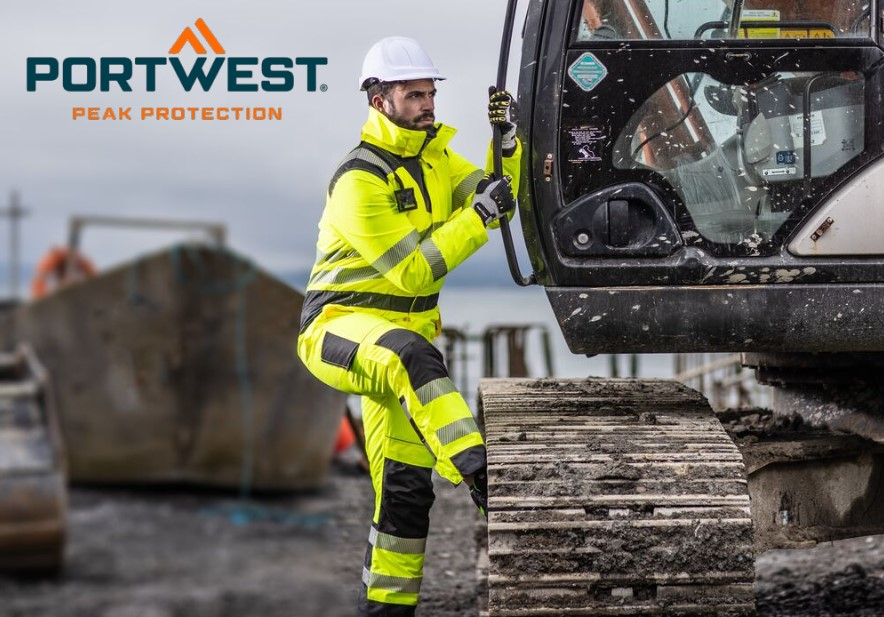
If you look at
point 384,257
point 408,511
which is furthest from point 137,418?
point 408,511

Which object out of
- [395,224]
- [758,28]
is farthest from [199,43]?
[758,28]

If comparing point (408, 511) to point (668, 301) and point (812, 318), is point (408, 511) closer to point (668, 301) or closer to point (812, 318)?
point (668, 301)

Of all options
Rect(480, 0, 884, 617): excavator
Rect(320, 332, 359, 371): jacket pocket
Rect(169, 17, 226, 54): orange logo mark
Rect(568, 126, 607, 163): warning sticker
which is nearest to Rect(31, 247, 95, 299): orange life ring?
Rect(169, 17, 226, 54): orange logo mark

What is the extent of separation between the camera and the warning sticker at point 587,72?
3.74 meters

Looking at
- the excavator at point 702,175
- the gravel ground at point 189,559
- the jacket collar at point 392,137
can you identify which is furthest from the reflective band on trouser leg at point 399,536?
the gravel ground at point 189,559

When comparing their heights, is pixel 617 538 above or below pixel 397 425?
below

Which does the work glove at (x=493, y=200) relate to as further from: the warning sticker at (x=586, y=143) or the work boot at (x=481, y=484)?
the work boot at (x=481, y=484)

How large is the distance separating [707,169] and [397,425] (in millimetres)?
1415

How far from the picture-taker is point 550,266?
3.81m

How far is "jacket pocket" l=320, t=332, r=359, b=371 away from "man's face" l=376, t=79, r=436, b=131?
2.64 ft

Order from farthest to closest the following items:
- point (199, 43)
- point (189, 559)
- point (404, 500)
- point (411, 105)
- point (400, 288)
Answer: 1. point (404, 500)
2. point (411, 105)
3. point (400, 288)
4. point (199, 43)
5. point (189, 559)

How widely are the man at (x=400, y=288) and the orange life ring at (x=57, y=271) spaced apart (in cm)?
240

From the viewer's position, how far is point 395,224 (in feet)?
12.5

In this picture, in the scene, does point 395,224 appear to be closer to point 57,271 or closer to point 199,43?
point 199,43
